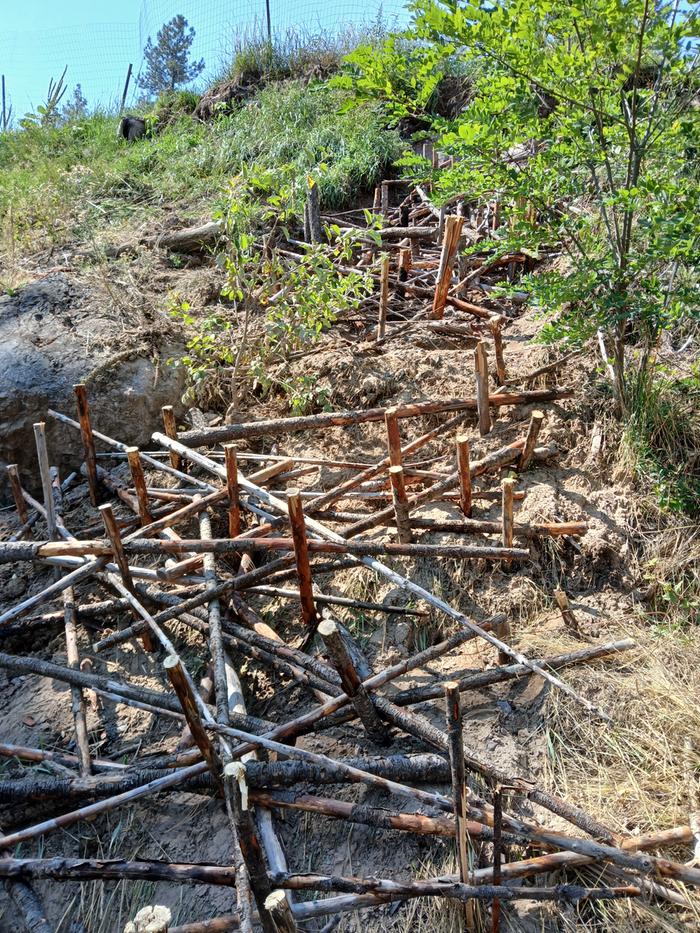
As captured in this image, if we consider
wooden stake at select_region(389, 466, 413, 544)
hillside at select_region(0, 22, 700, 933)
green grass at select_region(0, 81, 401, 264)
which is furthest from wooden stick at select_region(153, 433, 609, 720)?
green grass at select_region(0, 81, 401, 264)

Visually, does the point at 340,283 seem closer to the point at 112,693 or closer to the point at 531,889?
the point at 112,693

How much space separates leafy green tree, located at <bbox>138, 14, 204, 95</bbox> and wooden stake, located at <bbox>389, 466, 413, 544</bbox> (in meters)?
12.1

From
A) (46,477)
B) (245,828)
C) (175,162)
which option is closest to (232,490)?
(46,477)

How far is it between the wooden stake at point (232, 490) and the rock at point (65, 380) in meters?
1.56

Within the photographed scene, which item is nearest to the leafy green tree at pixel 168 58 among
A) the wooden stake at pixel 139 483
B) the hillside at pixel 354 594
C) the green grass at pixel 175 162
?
the green grass at pixel 175 162

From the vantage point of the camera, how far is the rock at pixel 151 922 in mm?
1850

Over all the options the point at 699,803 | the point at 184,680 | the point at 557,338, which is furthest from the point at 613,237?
the point at 184,680

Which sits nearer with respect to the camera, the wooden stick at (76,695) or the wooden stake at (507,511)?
the wooden stick at (76,695)

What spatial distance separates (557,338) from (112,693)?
3.13 metres

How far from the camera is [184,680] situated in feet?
9.39

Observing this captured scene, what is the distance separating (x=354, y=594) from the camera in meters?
4.39

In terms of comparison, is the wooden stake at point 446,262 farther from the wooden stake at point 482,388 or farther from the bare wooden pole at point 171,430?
the bare wooden pole at point 171,430

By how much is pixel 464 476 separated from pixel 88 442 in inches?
97.6

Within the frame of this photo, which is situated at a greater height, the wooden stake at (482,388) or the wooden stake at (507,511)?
the wooden stake at (482,388)
